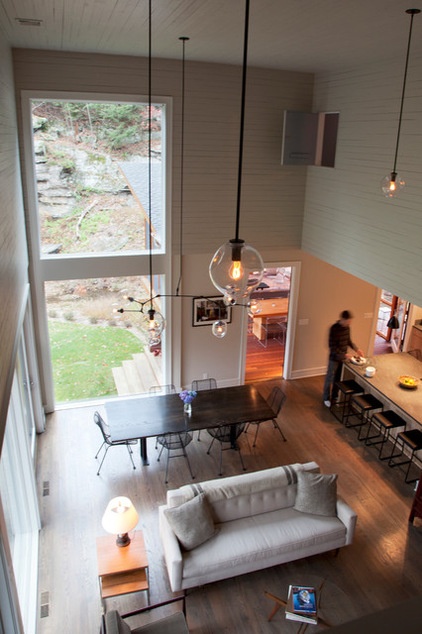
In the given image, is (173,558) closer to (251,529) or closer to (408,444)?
Result: (251,529)

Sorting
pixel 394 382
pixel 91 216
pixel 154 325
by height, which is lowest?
pixel 394 382

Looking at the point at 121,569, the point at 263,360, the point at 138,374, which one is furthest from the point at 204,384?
the point at 121,569

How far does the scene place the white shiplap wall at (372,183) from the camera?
6.63 metres

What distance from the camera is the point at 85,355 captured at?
9.07 meters

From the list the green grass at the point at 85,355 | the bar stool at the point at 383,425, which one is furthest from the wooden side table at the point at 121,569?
the bar stool at the point at 383,425

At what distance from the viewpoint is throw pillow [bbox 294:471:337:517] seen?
621cm

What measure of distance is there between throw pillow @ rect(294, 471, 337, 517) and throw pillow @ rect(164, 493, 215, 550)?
48.4 inches

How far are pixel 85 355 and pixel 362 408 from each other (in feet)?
15.9

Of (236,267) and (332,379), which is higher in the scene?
(236,267)

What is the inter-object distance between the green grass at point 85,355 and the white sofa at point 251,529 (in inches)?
140

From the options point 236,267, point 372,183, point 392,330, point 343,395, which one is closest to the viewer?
point 236,267

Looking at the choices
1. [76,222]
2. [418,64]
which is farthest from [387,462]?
[76,222]

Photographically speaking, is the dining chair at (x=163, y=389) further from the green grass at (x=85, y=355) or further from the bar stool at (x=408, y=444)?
the bar stool at (x=408, y=444)

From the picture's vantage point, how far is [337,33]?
5641 millimetres
